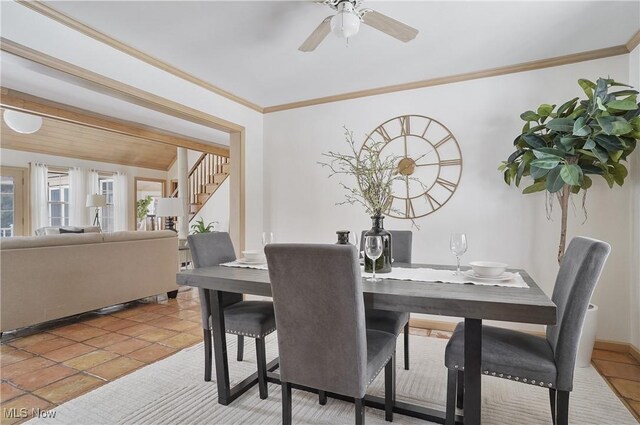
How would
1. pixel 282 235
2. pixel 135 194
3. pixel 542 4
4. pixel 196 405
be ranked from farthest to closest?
1. pixel 135 194
2. pixel 282 235
3. pixel 542 4
4. pixel 196 405

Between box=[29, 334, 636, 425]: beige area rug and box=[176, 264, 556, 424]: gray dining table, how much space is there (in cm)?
26

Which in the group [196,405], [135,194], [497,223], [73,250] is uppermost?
[135,194]

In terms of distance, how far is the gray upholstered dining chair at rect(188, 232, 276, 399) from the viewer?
209 cm

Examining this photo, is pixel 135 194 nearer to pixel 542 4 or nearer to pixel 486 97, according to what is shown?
pixel 486 97

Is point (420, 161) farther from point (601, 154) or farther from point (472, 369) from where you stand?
point (472, 369)

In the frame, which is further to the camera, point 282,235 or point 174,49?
point 282,235

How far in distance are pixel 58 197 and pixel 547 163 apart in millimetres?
9114

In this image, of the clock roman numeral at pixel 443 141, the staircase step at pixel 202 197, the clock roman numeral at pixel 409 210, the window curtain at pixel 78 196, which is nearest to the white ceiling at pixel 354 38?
the clock roman numeral at pixel 443 141

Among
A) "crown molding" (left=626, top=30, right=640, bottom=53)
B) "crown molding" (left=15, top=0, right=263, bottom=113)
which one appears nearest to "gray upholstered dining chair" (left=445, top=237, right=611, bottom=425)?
"crown molding" (left=626, top=30, right=640, bottom=53)

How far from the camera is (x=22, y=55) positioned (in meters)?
2.14

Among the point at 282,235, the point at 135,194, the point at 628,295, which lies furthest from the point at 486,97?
the point at 135,194

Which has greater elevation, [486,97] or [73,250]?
[486,97]

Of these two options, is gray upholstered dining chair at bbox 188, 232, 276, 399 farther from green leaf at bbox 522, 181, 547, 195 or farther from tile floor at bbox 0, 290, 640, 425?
green leaf at bbox 522, 181, 547, 195

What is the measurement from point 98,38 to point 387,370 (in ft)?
9.82
